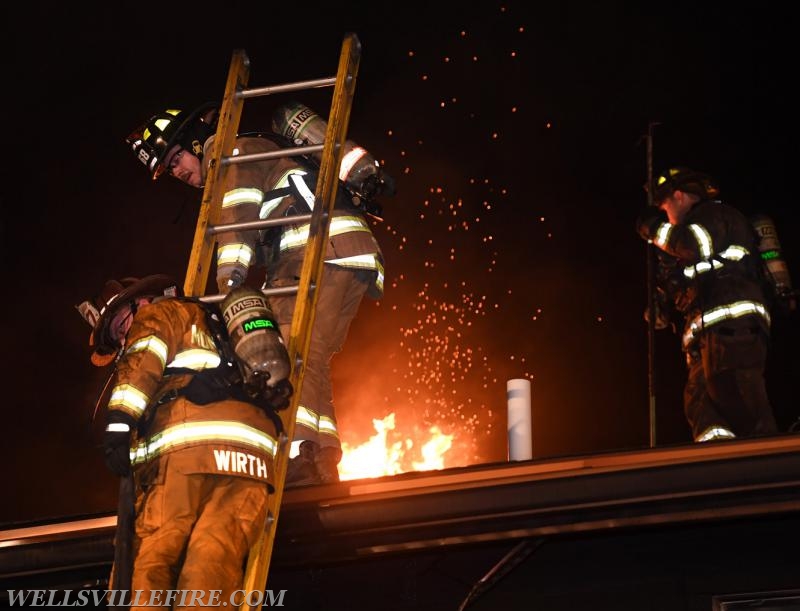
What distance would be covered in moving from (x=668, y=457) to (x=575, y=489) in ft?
1.33

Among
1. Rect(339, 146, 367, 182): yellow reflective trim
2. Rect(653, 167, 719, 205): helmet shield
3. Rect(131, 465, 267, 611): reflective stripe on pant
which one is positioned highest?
Rect(653, 167, 719, 205): helmet shield

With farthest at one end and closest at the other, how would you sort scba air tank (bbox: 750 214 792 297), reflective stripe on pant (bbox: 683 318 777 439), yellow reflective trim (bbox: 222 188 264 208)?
scba air tank (bbox: 750 214 792 297)
reflective stripe on pant (bbox: 683 318 777 439)
yellow reflective trim (bbox: 222 188 264 208)

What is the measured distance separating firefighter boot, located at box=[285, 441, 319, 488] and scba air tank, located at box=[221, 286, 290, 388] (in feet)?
2.99

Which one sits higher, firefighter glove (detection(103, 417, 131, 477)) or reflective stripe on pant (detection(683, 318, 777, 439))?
reflective stripe on pant (detection(683, 318, 777, 439))

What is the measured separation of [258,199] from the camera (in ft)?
21.9

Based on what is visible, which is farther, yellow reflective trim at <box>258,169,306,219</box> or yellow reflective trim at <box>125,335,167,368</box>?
yellow reflective trim at <box>258,169,306,219</box>

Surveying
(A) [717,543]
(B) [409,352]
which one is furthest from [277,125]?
(B) [409,352]

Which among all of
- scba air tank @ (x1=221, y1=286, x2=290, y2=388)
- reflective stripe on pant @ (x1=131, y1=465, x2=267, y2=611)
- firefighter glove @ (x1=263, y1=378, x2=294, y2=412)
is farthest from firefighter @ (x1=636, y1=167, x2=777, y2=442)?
reflective stripe on pant @ (x1=131, y1=465, x2=267, y2=611)

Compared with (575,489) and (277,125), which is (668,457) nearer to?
(575,489)

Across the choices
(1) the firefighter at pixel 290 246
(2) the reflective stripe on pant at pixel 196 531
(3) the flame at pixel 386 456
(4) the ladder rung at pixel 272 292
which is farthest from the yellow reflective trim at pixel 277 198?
(3) the flame at pixel 386 456

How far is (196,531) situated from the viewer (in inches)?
205

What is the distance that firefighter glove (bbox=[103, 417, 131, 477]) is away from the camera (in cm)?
Answer: 516

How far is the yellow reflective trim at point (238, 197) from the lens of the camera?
6.59 m

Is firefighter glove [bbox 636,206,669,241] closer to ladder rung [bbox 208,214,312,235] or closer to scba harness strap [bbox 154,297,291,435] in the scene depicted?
ladder rung [bbox 208,214,312,235]
